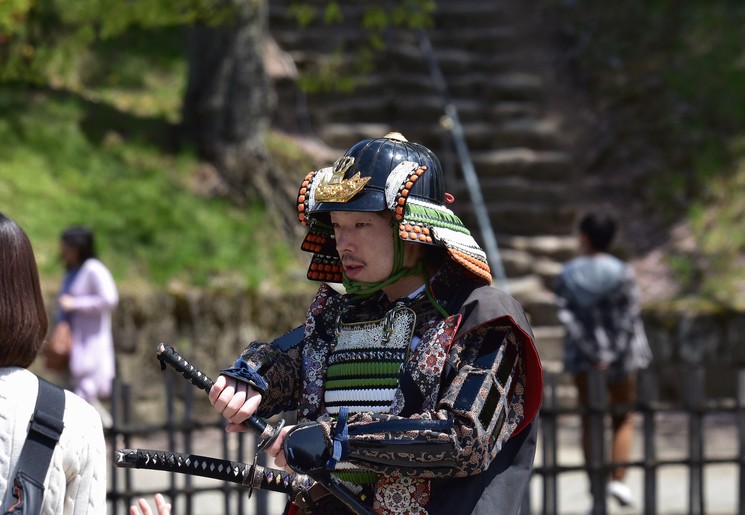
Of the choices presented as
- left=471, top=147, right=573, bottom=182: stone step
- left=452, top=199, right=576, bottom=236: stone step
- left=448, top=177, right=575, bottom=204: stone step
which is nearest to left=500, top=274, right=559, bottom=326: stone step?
left=452, top=199, right=576, bottom=236: stone step

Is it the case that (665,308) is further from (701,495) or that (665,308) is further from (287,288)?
(701,495)

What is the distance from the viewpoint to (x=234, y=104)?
418 inches

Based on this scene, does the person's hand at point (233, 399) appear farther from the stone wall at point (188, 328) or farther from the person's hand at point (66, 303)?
the stone wall at point (188, 328)

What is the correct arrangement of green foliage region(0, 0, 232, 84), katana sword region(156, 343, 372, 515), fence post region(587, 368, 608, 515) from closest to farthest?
1. katana sword region(156, 343, 372, 515)
2. fence post region(587, 368, 608, 515)
3. green foliage region(0, 0, 232, 84)

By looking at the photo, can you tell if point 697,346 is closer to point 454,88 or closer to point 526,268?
point 526,268

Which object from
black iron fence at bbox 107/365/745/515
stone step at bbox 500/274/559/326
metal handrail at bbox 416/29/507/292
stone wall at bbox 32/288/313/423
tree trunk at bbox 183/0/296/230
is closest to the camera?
black iron fence at bbox 107/365/745/515

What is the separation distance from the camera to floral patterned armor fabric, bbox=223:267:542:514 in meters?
2.57

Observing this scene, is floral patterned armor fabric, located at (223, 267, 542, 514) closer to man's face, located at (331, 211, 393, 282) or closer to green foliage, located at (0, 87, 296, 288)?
man's face, located at (331, 211, 393, 282)

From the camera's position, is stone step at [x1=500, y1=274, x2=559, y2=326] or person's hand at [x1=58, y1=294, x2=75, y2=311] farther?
stone step at [x1=500, y1=274, x2=559, y2=326]

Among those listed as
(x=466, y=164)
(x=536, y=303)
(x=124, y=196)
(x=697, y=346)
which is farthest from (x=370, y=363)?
(x=466, y=164)

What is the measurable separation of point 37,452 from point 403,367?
0.84 metres

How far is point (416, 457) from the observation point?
8.40 feet

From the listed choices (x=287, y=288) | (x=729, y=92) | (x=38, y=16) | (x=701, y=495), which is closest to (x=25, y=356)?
(x=701, y=495)

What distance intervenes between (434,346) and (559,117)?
1007cm
